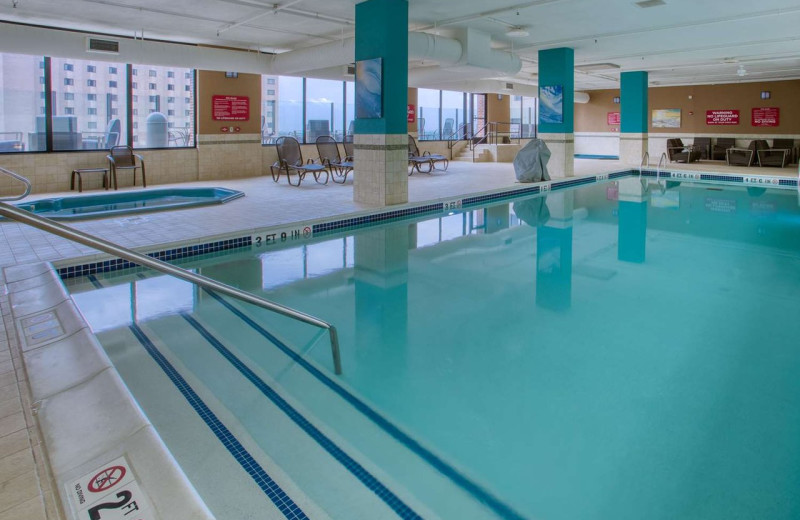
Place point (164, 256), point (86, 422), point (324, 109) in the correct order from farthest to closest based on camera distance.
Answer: point (324, 109)
point (164, 256)
point (86, 422)

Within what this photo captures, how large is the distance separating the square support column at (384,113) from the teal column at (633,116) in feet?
31.3

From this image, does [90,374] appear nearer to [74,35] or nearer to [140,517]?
[140,517]

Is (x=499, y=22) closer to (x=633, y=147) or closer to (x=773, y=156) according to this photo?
(x=633, y=147)

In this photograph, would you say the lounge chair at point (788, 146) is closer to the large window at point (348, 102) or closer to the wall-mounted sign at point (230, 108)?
the large window at point (348, 102)

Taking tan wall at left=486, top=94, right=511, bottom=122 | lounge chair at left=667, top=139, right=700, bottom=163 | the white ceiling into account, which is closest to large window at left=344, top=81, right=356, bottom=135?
the white ceiling

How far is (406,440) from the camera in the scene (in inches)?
86.4

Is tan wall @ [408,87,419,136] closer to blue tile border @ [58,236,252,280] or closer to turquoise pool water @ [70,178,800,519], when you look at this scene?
turquoise pool water @ [70,178,800,519]

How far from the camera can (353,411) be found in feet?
7.93

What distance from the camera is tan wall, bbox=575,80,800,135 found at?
619 inches

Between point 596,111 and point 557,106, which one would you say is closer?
point 557,106

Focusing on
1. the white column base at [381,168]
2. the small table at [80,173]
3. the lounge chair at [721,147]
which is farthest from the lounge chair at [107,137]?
the lounge chair at [721,147]

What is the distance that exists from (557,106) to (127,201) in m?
8.07

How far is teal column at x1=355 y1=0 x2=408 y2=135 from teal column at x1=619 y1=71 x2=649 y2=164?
31.4 feet

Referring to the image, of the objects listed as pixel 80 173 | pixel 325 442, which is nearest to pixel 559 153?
pixel 80 173
